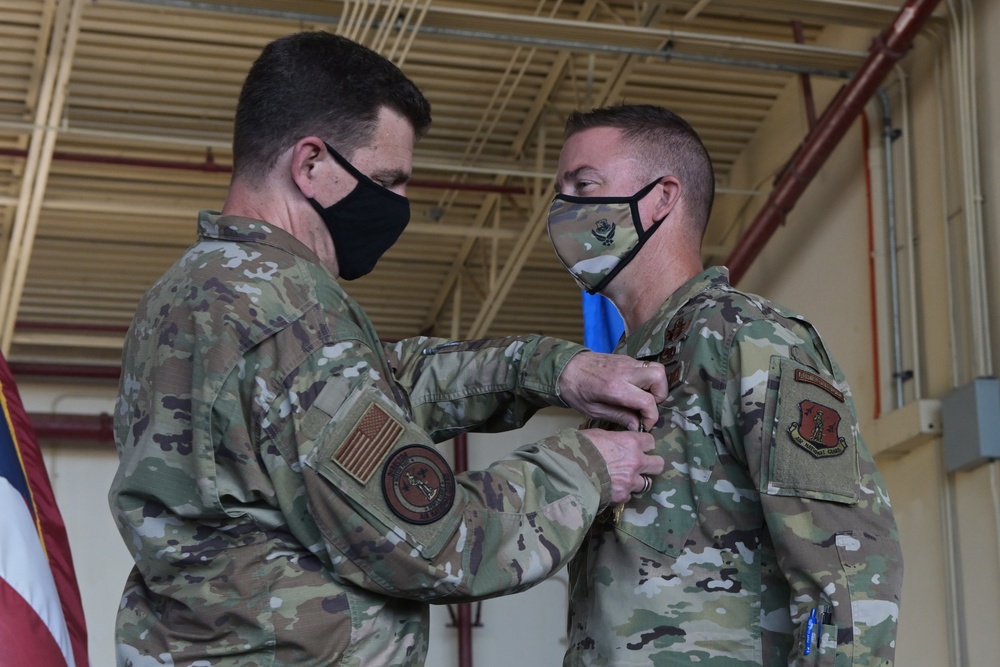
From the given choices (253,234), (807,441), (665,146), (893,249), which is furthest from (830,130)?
(253,234)

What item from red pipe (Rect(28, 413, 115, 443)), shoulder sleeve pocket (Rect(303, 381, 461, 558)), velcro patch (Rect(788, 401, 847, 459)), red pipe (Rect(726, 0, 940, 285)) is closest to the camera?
shoulder sleeve pocket (Rect(303, 381, 461, 558))

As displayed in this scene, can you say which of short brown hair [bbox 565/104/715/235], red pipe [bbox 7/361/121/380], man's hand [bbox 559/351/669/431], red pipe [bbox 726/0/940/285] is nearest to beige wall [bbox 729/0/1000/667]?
red pipe [bbox 726/0/940/285]

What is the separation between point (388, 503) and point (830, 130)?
274 inches

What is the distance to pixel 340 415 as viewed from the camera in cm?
204

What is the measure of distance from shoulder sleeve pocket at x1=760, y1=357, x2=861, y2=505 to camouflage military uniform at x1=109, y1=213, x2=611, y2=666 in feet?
1.23

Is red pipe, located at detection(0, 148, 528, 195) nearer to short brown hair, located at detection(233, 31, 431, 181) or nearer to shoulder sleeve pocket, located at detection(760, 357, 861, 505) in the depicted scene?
short brown hair, located at detection(233, 31, 431, 181)

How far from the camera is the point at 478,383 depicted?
2.60 meters

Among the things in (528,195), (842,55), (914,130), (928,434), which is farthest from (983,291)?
(528,195)

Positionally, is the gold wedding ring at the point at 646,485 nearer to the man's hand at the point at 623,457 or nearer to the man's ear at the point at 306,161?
the man's hand at the point at 623,457

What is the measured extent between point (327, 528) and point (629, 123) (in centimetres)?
143

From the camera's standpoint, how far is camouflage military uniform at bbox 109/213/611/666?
2.03 meters

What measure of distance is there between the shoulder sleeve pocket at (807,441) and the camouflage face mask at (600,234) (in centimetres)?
61

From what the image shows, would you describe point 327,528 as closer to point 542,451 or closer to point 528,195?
point 542,451

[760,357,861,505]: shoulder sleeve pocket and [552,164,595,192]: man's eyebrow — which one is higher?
[552,164,595,192]: man's eyebrow
